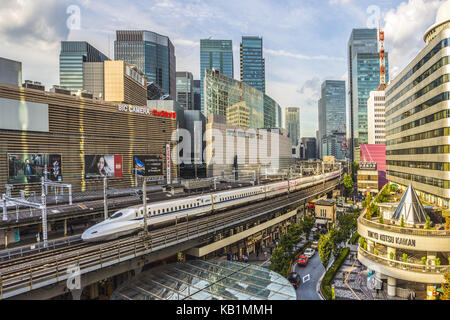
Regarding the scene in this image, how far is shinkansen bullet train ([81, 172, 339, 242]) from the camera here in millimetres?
27672

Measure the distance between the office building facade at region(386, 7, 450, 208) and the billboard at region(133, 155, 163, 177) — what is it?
179 ft

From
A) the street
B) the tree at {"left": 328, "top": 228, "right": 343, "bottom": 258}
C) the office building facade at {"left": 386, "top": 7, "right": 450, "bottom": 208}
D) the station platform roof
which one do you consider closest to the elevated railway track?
the station platform roof

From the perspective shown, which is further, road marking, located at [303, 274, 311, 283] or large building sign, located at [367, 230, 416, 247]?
road marking, located at [303, 274, 311, 283]

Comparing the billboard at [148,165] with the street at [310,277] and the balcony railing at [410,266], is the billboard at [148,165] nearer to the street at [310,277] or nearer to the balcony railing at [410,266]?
the street at [310,277]

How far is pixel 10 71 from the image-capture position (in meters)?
104

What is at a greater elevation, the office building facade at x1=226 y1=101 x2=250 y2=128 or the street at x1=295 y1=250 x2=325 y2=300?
the office building facade at x1=226 y1=101 x2=250 y2=128

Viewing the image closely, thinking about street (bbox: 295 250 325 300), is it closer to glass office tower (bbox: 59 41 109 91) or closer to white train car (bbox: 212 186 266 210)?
white train car (bbox: 212 186 266 210)

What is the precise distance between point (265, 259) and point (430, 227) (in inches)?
812

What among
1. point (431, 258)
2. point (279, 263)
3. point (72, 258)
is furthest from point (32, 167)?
point (431, 258)

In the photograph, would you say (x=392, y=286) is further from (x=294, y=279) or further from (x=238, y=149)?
(x=238, y=149)

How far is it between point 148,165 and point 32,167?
24238 mm

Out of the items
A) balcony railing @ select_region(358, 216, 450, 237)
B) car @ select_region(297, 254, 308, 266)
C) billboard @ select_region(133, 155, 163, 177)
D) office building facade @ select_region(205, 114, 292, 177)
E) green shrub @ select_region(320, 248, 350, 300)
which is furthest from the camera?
office building facade @ select_region(205, 114, 292, 177)

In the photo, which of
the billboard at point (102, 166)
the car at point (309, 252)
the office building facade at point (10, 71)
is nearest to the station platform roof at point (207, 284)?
the car at point (309, 252)
